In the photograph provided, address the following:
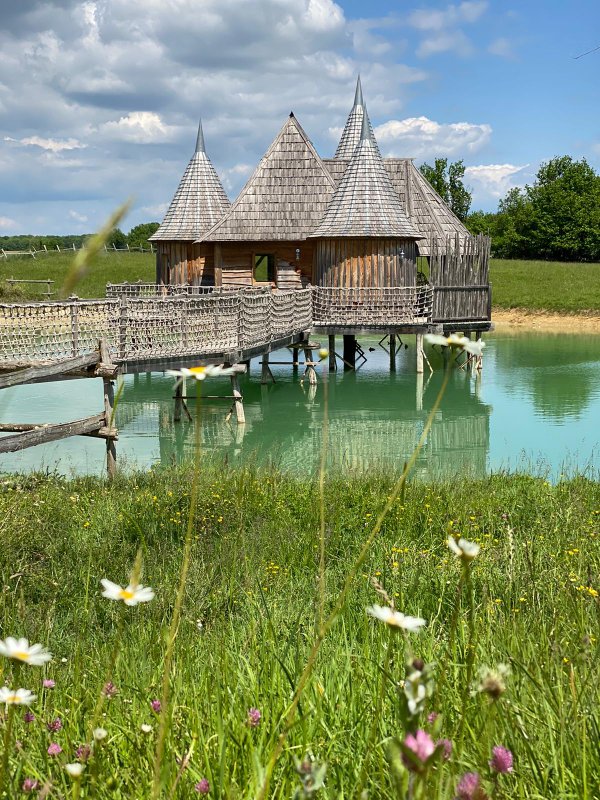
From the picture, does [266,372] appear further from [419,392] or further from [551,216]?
[551,216]

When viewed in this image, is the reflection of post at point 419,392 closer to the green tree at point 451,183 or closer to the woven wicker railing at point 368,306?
the woven wicker railing at point 368,306

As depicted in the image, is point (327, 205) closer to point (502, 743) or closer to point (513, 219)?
point (502, 743)

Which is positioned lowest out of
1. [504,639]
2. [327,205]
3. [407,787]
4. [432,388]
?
[432,388]

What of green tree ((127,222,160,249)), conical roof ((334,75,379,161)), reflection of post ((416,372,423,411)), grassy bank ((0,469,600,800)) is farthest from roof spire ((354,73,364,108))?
green tree ((127,222,160,249))

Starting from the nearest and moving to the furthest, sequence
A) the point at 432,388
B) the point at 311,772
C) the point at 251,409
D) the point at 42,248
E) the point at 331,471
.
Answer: the point at 311,772, the point at 331,471, the point at 251,409, the point at 432,388, the point at 42,248

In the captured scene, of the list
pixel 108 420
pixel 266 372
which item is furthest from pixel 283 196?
pixel 108 420

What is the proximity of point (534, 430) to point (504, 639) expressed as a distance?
16797 millimetres

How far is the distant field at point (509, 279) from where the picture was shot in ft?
160

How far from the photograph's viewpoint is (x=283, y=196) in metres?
31.0

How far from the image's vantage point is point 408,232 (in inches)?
1103

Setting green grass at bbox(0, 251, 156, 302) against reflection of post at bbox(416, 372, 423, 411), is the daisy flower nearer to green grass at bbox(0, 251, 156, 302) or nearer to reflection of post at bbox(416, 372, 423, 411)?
reflection of post at bbox(416, 372, 423, 411)

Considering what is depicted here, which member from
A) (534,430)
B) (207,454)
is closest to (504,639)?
(207,454)

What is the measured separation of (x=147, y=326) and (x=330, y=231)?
1141cm

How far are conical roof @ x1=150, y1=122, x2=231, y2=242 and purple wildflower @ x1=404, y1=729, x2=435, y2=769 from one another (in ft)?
103
